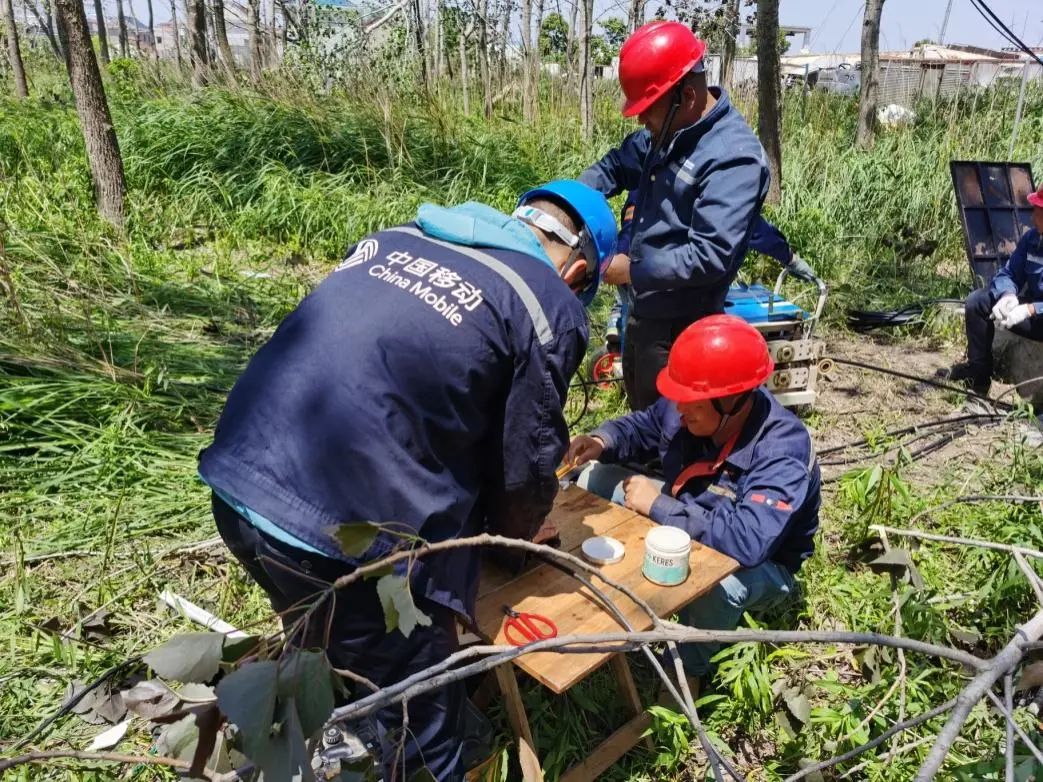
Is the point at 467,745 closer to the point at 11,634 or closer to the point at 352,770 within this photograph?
the point at 352,770

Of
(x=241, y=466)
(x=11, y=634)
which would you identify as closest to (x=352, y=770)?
(x=241, y=466)

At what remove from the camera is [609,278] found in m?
3.25

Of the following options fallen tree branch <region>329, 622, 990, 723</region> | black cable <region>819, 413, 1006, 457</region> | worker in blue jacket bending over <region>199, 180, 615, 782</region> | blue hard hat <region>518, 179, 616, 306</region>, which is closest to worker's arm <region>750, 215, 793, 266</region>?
black cable <region>819, 413, 1006, 457</region>

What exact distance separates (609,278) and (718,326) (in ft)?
2.69

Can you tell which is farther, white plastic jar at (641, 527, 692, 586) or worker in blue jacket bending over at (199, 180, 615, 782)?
white plastic jar at (641, 527, 692, 586)

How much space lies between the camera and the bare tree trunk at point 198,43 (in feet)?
27.1

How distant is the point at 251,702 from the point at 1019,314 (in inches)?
203

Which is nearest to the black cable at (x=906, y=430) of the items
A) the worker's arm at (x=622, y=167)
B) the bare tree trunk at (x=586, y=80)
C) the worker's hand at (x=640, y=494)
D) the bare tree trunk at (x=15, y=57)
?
the worker's arm at (x=622, y=167)

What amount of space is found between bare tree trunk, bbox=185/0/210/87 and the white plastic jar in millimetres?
8166

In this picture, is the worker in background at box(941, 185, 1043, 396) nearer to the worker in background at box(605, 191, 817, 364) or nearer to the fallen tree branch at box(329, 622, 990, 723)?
the worker in background at box(605, 191, 817, 364)

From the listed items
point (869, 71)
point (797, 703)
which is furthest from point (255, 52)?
point (797, 703)

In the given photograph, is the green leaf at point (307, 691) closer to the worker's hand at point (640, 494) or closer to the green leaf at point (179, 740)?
the green leaf at point (179, 740)

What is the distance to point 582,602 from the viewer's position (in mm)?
1978

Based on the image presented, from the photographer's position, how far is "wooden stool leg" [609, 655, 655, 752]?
2363mm
